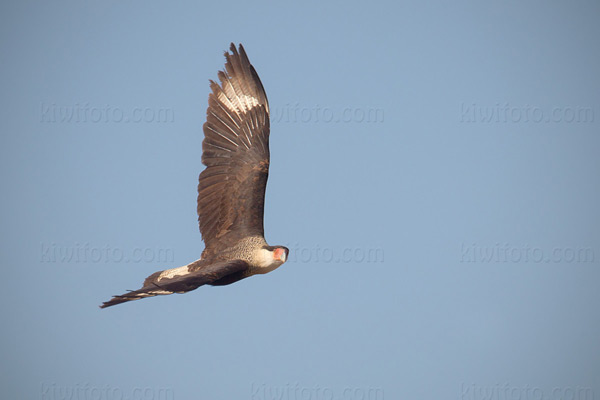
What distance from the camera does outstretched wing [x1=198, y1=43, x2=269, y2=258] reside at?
15.5 m

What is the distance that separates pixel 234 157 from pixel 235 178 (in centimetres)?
53

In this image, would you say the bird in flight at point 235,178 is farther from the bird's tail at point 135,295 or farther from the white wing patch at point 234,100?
the bird's tail at point 135,295

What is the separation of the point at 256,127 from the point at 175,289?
6.04 meters

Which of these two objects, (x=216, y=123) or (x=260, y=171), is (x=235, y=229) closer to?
(x=260, y=171)

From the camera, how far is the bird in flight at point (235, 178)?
1453cm

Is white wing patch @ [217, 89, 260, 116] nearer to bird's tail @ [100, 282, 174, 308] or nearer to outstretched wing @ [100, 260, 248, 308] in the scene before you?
outstretched wing @ [100, 260, 248, 308]

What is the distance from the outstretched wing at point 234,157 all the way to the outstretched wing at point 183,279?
1119 mm

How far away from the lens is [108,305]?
10211 mm

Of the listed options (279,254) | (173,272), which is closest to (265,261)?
(279,254)

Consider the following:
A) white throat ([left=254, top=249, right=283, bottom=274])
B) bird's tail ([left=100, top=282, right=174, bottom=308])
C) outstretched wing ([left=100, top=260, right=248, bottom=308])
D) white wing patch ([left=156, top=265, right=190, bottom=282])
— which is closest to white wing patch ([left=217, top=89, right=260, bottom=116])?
white throat ([left=254, top=249, right=283, bottom=274])

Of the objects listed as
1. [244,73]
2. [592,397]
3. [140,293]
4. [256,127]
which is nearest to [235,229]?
[256,127]

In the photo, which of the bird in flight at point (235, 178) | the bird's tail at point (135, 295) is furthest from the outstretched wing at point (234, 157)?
the bird's tail at point (135, 295)

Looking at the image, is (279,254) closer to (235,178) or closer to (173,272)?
(173,272)

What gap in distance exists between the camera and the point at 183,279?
12.0m
